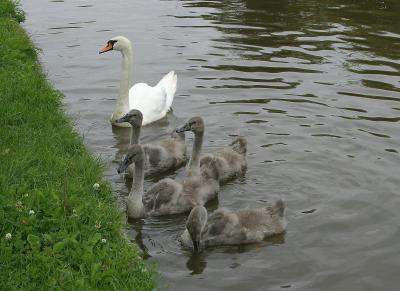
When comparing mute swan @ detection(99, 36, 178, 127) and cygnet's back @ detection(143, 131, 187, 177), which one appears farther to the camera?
mute swan @ detection(99, 36, 178, 127)

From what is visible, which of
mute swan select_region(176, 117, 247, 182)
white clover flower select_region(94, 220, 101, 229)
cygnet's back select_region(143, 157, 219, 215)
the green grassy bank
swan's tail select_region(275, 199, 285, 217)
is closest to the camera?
the green grassy bank

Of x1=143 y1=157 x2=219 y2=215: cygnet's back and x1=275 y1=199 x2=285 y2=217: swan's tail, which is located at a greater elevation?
x1=275 y1=199 x2=285 y2=217: swan's tail

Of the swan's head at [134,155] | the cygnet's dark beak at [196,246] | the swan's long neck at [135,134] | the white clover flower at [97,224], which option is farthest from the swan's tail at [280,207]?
the swan's long neck at [135,134]

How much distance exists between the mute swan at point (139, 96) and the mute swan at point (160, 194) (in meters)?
→ 3.04

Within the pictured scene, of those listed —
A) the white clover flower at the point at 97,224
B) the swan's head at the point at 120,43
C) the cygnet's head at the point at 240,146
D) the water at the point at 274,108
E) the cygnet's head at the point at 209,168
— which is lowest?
the water at the point at 274,108

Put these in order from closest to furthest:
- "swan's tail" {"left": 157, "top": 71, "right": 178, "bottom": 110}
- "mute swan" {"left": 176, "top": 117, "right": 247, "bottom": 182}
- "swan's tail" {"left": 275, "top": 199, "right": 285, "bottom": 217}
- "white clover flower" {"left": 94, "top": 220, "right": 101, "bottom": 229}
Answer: "white clover flower" {"left": 94, "top": 220, "right": 101, "bottom": 229}, "swan's tail" {"left": 275, "top": 199, "right": 285, "bottom": 217}, "mute swan" {"left": 176, "top": 117, "right": 247, "bottom": 182}, "swan's tail" {"left": 157, "top": 71, "right": 178, "bottom": 110}

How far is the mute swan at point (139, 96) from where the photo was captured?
11164 mm

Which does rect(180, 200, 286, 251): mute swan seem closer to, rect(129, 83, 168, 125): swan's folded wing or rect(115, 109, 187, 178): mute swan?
rect(115, 109, 187, 178): mute swan

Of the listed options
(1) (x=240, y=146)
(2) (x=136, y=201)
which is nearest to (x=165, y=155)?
(1) (x=240, y=146)

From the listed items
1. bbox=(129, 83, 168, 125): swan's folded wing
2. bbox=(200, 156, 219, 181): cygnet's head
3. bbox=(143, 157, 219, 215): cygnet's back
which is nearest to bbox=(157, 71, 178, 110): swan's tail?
bbox=(129, 83, 168, 125): swan's folded wing

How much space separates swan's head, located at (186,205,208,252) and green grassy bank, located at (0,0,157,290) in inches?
28.0

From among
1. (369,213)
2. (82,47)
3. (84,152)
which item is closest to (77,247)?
(84,152)

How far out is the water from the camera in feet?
23.0

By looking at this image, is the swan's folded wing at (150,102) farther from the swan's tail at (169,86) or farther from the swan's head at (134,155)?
the swan's head at (134,155)
